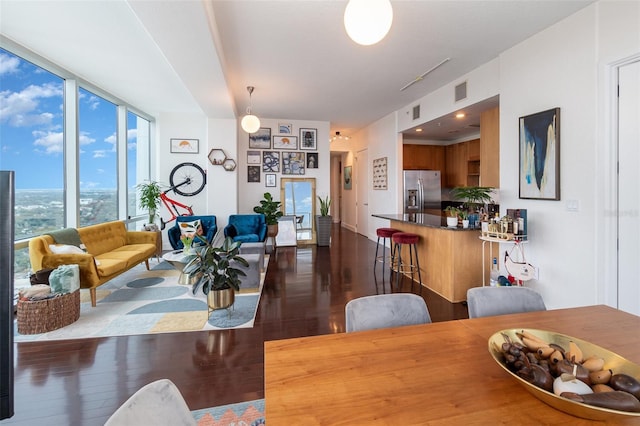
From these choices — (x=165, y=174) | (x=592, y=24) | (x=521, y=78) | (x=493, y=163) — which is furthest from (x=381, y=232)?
(x=165, y=174)

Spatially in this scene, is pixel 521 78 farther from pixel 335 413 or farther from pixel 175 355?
pixel 175 355

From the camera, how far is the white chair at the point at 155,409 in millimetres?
661

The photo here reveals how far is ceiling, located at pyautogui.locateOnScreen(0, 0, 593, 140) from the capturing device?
2.75 metres

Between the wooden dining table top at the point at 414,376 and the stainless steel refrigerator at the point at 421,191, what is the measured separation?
17.9 ft

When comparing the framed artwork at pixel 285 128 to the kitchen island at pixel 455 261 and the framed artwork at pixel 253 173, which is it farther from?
the kitchen island at pixel 455 261

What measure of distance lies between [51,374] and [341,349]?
98.5 inches

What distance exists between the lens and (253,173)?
7.12 metres

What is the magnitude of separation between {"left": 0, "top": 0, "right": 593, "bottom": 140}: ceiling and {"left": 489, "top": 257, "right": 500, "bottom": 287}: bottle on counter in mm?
2479

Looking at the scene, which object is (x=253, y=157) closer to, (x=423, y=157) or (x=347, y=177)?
(x=347, y=177)

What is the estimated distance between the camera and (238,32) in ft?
10.5

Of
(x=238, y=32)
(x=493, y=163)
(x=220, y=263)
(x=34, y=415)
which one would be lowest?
(x=34, y=415)

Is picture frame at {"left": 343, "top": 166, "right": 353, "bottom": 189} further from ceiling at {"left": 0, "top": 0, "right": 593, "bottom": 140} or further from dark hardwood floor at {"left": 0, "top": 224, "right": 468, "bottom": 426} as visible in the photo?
dark hardwood floor at {"left": 0, "top": 224, "right": 468, "bottom": 426}

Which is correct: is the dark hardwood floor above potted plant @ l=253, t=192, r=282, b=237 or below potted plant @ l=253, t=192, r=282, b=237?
below

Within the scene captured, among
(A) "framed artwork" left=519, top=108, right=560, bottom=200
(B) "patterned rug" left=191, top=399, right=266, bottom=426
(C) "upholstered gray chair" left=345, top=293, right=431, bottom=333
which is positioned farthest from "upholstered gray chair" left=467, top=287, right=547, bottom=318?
(A) "framed artwork" left=519, top=108, right=560, bottom=200
